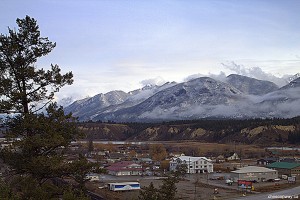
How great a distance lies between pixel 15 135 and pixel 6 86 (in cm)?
152

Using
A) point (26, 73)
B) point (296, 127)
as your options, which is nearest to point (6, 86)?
point (26, 73)

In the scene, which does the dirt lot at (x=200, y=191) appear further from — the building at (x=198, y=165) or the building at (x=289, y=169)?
the building at (x=198, y=165)

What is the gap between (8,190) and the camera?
33.4 ft

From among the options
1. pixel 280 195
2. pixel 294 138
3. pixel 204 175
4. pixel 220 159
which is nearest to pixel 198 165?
pixel 204 175

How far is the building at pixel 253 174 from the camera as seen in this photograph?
174 ft

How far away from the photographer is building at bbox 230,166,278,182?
53.1 meters

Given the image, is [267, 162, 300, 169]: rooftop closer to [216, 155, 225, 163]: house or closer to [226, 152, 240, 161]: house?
[216, 155, 225, 163]: house

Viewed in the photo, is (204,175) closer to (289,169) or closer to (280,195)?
(289,169)

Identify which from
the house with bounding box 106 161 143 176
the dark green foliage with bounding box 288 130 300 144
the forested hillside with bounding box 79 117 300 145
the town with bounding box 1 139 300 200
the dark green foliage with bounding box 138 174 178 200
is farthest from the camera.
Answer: the forested hillside with bounding box 79 117 300 145

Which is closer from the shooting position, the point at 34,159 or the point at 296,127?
the point at 34,159

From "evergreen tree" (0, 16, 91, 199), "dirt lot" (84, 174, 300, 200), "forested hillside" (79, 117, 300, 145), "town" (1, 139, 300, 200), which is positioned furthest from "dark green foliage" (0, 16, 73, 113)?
"forested hillside" (79, 117, 300, 145)

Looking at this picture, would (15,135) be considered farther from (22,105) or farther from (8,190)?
(8,190)

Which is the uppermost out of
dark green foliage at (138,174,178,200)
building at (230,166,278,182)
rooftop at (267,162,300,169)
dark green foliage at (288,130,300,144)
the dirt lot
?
dark green foliage at (288,130,300,144)

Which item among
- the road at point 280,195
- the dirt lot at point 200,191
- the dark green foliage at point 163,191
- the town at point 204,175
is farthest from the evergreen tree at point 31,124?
the road at point 280,195
